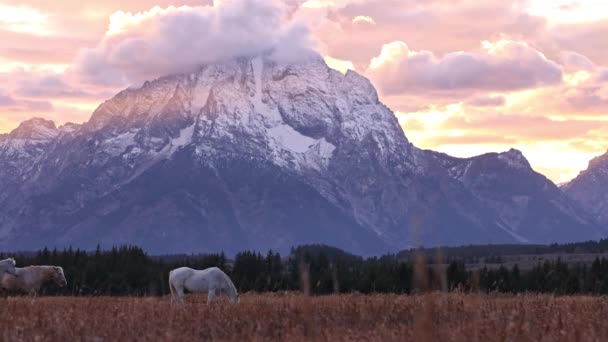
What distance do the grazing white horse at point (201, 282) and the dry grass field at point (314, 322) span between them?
32.7ft

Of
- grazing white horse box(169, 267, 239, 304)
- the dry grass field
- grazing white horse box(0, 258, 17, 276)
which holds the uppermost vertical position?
grazing white horse box(0, 258, 17, 276)

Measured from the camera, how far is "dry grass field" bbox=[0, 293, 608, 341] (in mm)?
13328

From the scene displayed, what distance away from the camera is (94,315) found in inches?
695

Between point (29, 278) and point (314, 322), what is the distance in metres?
25.0

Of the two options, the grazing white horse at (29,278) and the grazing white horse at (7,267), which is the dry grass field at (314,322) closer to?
the grazing white horse at (7,267)

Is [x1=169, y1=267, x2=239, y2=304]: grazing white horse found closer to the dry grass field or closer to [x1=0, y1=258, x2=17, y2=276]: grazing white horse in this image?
[x1=0, y1=258, x2=17, y2=276]: grazing white horse

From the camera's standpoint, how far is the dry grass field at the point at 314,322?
525 inches

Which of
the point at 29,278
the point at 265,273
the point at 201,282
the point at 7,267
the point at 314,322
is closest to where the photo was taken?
the point at 314,322

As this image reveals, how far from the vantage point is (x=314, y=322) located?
13109 millimetres

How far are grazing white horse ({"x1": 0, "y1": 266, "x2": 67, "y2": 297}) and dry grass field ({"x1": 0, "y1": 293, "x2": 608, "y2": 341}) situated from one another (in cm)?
1291

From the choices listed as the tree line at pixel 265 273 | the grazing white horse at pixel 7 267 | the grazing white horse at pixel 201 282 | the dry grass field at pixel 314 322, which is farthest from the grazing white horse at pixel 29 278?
the tree line at pixel 265 273

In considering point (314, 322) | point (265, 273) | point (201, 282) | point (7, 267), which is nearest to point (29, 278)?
point (7, 267)

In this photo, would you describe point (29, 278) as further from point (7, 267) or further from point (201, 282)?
point (201, 282)

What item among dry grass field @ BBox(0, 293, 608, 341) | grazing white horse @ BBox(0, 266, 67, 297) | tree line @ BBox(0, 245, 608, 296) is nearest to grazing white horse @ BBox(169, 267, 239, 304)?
grazing white horse @ BBox(0, 266, 67, 297)
